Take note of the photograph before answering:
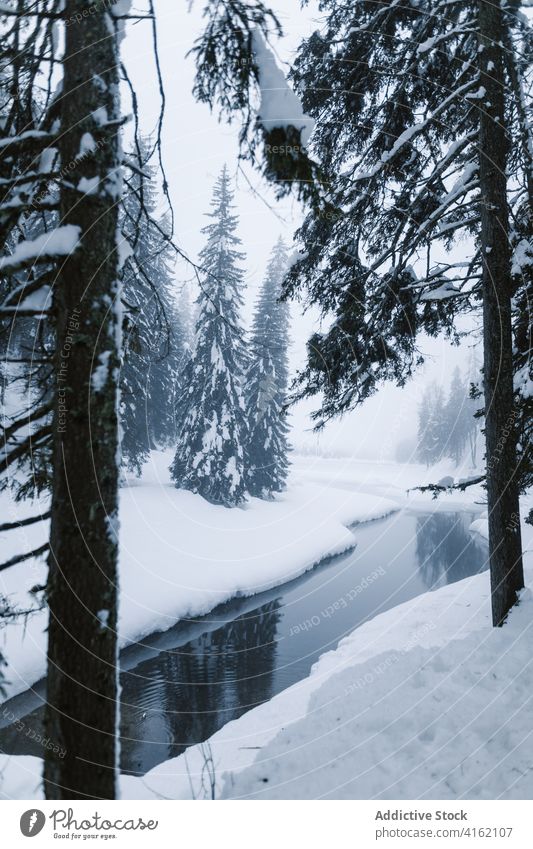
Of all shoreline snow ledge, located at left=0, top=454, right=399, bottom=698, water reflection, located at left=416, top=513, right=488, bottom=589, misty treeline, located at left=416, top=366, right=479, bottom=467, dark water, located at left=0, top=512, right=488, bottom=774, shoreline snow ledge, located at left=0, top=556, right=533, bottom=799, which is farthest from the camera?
misty treeline, located at left=416, top=366, right=479, bottom=467

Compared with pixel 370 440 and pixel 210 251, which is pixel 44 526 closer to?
pixel 210 251

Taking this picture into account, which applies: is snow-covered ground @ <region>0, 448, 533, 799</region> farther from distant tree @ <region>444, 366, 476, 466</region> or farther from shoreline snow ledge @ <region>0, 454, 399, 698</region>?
distant tree @ <region>444, 366, 476, 466</region>

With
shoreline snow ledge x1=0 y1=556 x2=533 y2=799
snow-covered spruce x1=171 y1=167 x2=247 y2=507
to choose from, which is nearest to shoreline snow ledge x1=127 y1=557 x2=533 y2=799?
shoreline snow ledge x1=0 y1=556 x2=533 y2=799

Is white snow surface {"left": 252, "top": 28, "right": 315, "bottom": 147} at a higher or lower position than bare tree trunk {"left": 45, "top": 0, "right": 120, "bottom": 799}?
higher

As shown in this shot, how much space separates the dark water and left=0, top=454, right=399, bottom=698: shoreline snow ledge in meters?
0.60

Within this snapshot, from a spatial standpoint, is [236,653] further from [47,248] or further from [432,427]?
[432,427]

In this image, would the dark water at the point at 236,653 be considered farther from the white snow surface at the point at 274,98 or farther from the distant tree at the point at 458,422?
the distant tree at the point at 458,422

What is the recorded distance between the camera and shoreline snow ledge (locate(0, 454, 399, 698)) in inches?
471

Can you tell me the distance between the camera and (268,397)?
27531 mm

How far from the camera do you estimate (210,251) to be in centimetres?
2078
